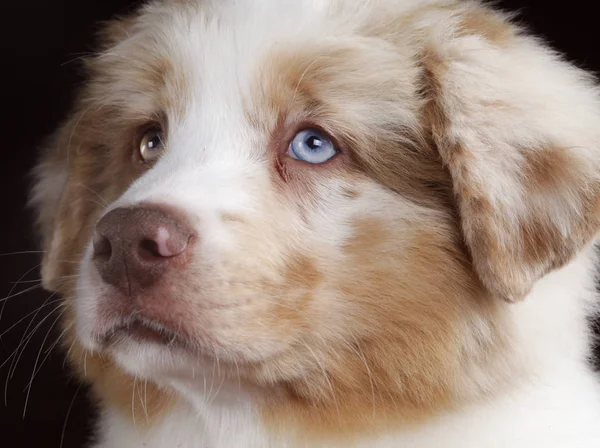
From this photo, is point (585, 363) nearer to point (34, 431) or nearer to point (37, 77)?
point (34, 431)

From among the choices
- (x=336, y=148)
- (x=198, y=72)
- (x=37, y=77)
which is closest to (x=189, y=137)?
(x=198, y=72)

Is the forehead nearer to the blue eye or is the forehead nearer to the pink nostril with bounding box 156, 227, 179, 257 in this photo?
the blue eye

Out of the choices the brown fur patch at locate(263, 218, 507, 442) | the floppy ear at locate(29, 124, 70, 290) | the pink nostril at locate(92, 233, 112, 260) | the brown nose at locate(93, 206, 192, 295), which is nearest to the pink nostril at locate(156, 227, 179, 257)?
the brown nose at locate(93, 206, 192, 295)

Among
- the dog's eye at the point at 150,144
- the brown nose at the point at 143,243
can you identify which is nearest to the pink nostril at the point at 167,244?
the brown nose at the point at 143,243

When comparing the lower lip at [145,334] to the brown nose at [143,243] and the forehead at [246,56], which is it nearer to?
the brown nose at [143,243]

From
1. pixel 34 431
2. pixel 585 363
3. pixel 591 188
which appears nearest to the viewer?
pixel 591 188

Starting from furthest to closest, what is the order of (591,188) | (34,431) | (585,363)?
(34,431), (585,363), (591,188)
